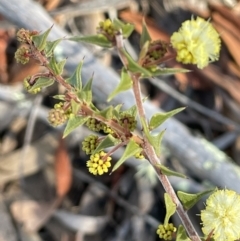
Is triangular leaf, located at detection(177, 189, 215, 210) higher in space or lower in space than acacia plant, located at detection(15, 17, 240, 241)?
lower

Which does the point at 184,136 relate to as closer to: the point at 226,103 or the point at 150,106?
the point at 150,106

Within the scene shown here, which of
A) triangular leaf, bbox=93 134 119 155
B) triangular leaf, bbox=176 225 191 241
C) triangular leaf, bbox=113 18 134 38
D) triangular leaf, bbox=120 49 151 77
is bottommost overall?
triangular leaf, bbox=176 225 191 241

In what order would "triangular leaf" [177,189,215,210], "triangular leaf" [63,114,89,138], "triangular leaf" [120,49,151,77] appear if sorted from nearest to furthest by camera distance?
1. "triangular leaf" [120,49,151,77]
2. "triangular leaf" [63,114,89,138]
3. "triangular leaf" [177,189,215,210]

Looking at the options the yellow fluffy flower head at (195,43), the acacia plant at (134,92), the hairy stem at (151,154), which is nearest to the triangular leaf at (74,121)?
the acacia plant at (134,92)

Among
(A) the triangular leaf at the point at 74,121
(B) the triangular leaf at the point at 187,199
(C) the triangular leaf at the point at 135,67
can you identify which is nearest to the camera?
(C) the triangular leaf at the point at 135,67

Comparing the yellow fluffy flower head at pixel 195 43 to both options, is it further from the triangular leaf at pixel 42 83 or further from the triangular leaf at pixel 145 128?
the triangular leaf at pixel 42 83

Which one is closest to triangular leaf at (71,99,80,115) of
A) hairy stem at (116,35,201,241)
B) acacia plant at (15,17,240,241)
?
acacia plant at (15,17,240,241)

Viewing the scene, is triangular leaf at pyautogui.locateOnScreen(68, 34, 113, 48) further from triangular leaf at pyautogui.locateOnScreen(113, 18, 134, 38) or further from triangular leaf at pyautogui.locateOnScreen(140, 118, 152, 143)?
triangular leaf at pyautogui.locateOnScreen(140, 118, 152, 143)
